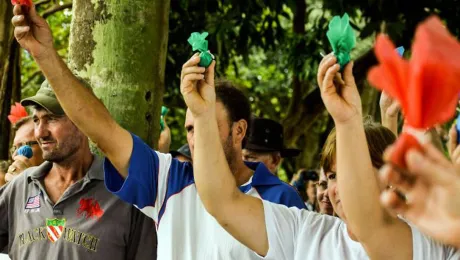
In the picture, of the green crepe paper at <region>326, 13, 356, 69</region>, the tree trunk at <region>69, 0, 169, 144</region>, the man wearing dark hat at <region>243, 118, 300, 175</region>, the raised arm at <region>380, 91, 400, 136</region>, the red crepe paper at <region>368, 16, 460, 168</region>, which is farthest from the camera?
the man wearing dark hat at <region>243, 118, 300, 175</region>

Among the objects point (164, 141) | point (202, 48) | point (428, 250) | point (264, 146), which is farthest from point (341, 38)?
point (264, 146)

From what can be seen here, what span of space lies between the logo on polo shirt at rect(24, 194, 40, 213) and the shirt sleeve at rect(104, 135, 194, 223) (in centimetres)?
55

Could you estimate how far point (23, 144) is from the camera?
16.9 ft

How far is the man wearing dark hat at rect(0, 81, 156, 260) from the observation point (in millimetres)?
3510

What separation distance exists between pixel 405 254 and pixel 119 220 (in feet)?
5.05

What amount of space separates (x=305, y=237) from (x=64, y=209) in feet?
4.36

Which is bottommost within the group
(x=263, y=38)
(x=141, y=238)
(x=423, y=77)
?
(x=141, y=238)

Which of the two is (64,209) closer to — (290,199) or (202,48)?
(290,199)

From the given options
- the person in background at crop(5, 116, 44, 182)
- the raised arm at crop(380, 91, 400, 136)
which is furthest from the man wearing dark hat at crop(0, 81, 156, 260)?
the raised arm at crop(380, 91, 400, 136)

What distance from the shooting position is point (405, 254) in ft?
7.72

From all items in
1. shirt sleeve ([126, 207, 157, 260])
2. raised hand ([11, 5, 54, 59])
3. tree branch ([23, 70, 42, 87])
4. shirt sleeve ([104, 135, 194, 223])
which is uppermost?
tree branch ([23, 70, 42, 87])

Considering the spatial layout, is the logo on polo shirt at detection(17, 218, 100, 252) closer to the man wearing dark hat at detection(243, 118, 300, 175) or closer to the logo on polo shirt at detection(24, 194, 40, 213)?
the logo on polo shirt at detection(24, 194, 40, 213)

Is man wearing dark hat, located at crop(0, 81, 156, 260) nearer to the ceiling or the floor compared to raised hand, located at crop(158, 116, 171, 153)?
nearer to the floor

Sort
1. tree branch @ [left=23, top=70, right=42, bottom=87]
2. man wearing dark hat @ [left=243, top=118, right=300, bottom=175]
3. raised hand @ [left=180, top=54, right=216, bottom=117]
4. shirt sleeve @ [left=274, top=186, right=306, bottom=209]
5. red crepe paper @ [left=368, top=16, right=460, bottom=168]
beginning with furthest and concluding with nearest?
tree branch @ [left=23, top=70, right=42, bottom=87], man wearing dark hat @ [left=243, top=118, right=300, bottom=175], shirt sleeve @ [left=274, top=186, right=306, bottom=209], raised hand @ [left=180, top=54, right=216, bottom=117], red crepe paper @ [left=368, top=16, right=460, bottom=168]
